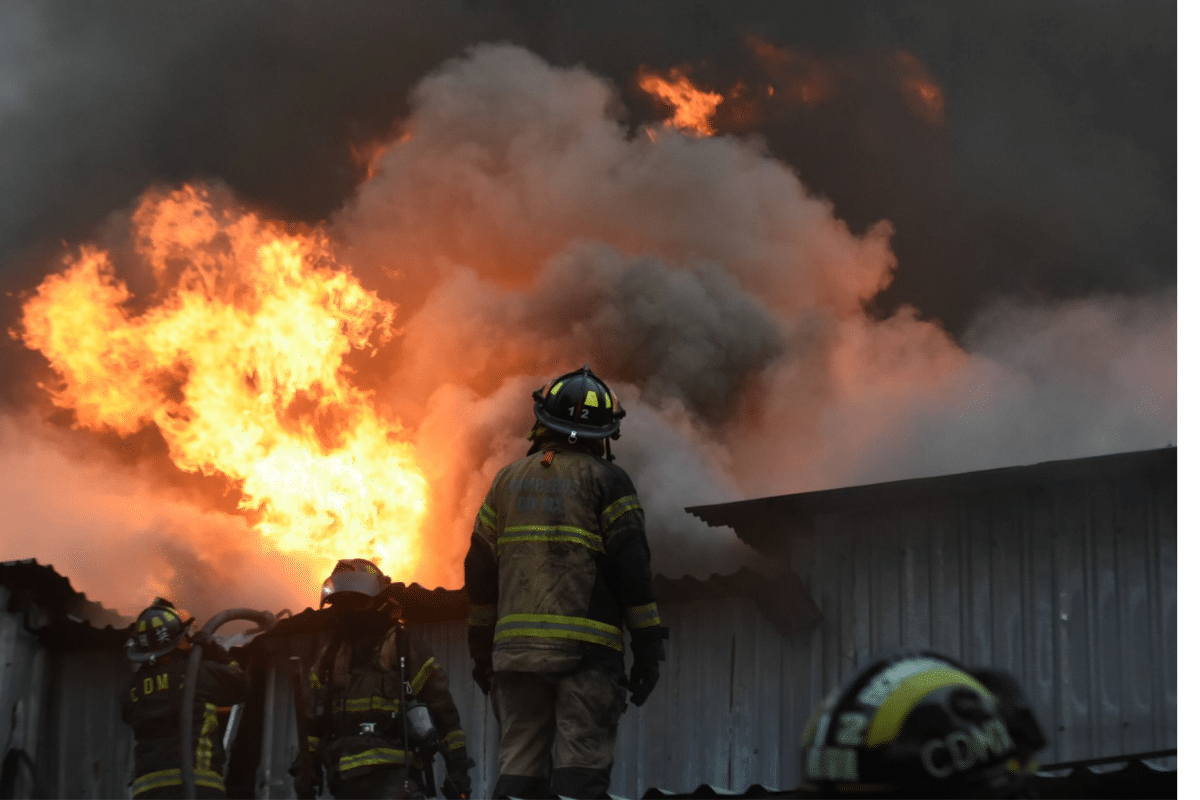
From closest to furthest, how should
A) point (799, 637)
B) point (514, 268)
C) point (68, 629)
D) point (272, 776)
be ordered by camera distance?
point (799, 637), point (272, 776), point (68, 629), point (514, 268)

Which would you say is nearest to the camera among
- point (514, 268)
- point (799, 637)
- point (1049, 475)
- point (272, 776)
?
point (1049, 475)

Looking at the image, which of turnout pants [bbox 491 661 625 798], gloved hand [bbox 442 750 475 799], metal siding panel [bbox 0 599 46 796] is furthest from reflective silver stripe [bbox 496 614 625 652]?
metal siding panel [bbox 0 599 46 796]

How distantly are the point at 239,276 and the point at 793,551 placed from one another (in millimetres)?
18806

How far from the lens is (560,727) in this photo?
7.12 metres

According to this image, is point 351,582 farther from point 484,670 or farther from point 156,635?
point 156,635

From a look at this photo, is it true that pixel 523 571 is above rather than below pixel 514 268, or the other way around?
below

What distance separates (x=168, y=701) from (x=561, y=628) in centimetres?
473

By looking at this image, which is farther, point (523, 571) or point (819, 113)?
point (819, 113)

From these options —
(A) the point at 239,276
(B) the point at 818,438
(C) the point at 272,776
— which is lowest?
(C) the point at 272,776

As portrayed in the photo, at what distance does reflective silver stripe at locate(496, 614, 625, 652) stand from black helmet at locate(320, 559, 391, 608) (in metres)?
2.20

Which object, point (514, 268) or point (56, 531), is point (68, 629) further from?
point (514, 268)

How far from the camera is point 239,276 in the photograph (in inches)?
1078

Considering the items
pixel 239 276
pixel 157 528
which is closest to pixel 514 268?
pixel 239 276

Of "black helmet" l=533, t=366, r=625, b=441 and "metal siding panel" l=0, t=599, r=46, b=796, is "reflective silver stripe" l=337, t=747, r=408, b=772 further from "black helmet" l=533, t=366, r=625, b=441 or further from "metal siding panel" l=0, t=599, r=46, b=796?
"metal siding panel" l=0, t=599, r=46, b=796
